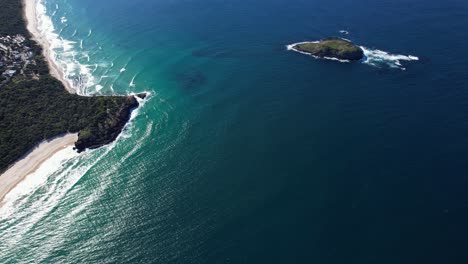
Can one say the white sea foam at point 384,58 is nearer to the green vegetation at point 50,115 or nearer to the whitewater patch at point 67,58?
the green vegetation at point 50,115

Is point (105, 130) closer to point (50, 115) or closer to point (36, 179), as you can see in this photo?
point (50, 115)

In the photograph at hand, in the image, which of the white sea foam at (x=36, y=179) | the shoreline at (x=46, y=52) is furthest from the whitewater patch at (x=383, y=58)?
the white sea foam at (x=36, y=179)

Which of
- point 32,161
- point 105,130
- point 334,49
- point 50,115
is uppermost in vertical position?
point 334,49

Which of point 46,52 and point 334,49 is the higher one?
point 46,52

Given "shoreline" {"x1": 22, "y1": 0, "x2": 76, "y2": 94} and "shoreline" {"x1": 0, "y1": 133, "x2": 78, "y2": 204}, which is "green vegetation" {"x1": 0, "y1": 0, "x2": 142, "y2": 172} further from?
"shoreline" {"x1": 22, "y1": 0, "x2": 76, "y2": 94}

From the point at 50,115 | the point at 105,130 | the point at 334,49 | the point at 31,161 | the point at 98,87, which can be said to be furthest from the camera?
the point at 334,49

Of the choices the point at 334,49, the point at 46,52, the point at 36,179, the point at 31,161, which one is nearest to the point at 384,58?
the point at 334,49

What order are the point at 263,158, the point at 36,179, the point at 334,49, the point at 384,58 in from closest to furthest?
the point at 36,179, the point at 263,158, the point at 384,58, the point at 334,49
